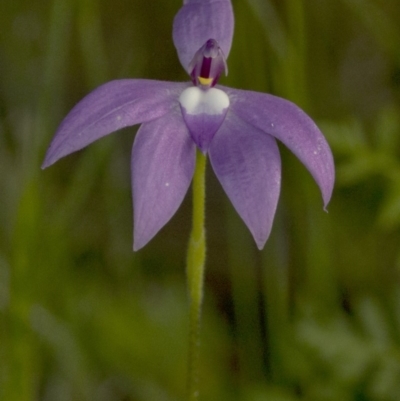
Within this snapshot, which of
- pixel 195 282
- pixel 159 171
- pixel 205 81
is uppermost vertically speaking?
pixel 205 81

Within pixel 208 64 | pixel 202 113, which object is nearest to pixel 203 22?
pixel 208 64

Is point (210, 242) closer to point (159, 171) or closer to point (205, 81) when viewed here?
point (205, 81)

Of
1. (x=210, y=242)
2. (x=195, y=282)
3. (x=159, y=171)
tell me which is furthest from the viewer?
(x=210, y=242)

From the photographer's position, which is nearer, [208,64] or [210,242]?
[208,64]

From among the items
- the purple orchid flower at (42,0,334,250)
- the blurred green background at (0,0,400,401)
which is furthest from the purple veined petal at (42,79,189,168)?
the blurred green background at (0,0,400,401)

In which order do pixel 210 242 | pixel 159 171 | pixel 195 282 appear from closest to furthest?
pixel 159 171 → pixel 195 282 → pixel 210 242

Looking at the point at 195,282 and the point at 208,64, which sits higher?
the point at 208,64

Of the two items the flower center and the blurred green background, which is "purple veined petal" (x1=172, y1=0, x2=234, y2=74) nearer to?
the flower center

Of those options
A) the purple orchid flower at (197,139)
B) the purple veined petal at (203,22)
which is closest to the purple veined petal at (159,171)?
the purple orchid flower at (197,139)
